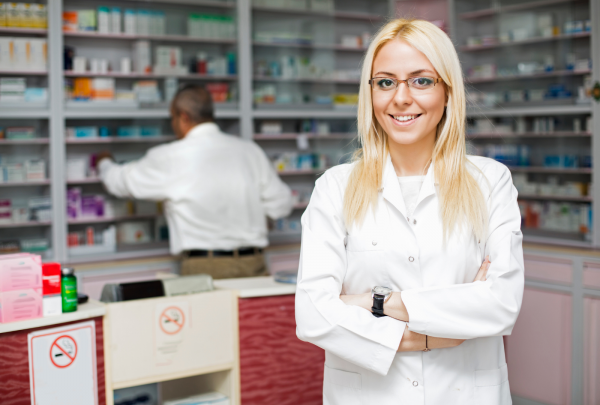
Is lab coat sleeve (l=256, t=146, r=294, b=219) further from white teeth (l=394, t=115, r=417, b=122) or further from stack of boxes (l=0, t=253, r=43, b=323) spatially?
white teeth (l=394, t=115, r=417, b=122)

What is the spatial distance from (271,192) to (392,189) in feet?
8.32

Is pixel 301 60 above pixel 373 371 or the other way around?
above

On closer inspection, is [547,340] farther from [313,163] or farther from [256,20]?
[256,20]

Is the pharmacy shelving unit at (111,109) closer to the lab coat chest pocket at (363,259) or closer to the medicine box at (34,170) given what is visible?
the medicine box at (34,170)

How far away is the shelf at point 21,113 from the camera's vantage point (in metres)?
4.29

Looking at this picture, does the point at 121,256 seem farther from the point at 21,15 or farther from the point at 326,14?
the point at 326,14

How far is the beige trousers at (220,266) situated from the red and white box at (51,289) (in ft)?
5.23

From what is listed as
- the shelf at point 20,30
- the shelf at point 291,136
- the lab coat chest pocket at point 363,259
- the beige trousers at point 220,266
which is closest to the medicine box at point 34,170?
the shelf at point 20,30

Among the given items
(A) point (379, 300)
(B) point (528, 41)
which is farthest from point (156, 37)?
(A) point (379, 300)

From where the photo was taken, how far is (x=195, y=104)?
4086mm

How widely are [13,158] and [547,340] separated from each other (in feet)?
12.8

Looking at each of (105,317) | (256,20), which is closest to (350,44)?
(256,20)

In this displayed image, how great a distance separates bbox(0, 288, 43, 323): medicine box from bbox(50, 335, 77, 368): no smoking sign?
131 mm

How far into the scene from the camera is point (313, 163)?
18.9 ft
